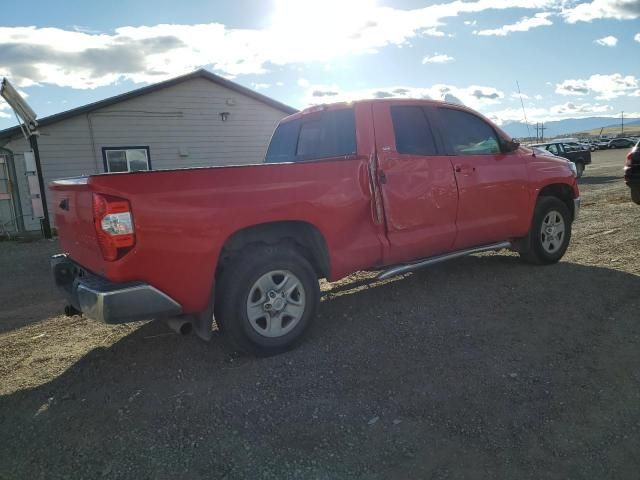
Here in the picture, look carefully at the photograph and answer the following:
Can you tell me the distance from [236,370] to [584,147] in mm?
24971

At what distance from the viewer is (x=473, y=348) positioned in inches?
152

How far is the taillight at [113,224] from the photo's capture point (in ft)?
10.3

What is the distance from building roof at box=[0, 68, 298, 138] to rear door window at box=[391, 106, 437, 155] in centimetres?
1141

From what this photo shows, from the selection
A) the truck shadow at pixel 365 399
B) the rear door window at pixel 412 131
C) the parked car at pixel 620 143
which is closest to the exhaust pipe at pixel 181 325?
the truck shadow at pixel 365 399

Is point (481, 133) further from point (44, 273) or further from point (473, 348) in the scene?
point (44, 273)

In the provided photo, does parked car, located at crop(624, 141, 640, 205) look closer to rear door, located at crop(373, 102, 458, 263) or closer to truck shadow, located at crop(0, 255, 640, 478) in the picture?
truck shadow, located at crop(0, 255, 640, 478)

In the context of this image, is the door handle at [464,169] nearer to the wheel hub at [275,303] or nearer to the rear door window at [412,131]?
the rear door window at [412,131]

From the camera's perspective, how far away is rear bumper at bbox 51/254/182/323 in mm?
3131

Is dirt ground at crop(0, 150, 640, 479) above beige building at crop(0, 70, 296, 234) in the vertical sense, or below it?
A: below

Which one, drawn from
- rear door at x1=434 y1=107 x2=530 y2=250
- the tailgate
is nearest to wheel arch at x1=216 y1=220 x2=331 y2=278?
the tailgate

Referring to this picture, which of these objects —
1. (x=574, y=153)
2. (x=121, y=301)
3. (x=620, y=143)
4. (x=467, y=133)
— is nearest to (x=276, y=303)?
(x=121, y=301)

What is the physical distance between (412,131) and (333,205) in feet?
4.38

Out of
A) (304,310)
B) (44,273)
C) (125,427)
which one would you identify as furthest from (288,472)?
(44,273)

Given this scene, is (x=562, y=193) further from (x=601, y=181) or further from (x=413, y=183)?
(x=601, y=181)
